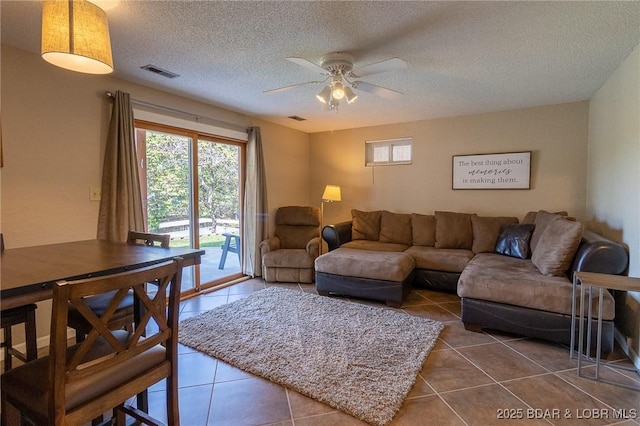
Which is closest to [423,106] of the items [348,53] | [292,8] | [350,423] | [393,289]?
[348,53]

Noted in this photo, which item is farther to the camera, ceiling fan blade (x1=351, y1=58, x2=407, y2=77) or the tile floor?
ceiling fan blade (x1=351, y1=58, x2=407, y2=77)

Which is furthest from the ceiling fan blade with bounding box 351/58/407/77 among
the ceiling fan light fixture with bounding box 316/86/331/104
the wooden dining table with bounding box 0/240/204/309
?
the wooden dining table with bounding box 0/240/204/309

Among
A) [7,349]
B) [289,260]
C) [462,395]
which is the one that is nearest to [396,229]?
[289,260]

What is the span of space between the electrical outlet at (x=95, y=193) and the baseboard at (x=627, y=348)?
441 cm

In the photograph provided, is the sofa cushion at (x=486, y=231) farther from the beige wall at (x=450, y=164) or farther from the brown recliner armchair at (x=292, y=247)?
the brown recliner armchair at (x=292, y=247)

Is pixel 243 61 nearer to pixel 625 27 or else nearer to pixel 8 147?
pixel 8 147

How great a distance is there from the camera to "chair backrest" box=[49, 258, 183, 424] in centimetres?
102

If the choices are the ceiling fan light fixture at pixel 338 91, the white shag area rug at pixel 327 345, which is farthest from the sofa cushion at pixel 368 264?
the ceiling fan light fixture at pixel 338 91

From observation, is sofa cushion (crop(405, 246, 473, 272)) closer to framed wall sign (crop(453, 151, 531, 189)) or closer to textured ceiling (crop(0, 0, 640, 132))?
framed wall sign (crop(453, 151, 531, 189))

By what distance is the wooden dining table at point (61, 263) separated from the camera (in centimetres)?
115

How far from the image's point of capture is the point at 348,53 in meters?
2.44

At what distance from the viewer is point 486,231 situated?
4.08 m

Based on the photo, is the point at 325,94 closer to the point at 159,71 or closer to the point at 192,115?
the point at 159,71

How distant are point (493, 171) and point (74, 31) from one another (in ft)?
15.2
